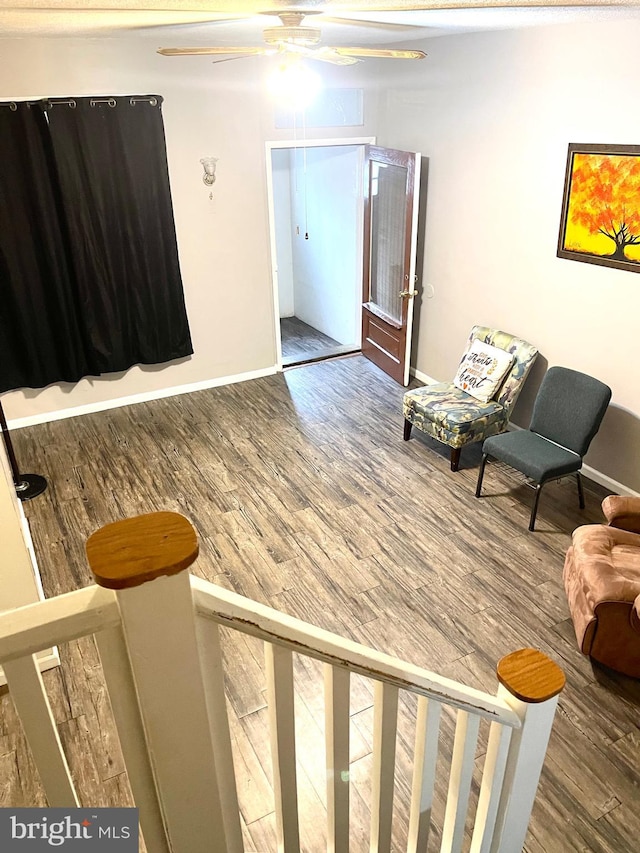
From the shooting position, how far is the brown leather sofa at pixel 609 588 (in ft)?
8.88

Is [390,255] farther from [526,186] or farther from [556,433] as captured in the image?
[556,433]

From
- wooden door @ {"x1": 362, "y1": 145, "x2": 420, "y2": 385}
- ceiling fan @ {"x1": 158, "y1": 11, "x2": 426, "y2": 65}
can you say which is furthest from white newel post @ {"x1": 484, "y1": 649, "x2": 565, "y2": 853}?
wooden door @ {"x1": 362, "y1": 145, "x2": 420, "y2": 385}

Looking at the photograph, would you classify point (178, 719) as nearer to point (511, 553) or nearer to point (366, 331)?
point (511, 553)

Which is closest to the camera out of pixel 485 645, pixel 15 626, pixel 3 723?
pixel 15 626

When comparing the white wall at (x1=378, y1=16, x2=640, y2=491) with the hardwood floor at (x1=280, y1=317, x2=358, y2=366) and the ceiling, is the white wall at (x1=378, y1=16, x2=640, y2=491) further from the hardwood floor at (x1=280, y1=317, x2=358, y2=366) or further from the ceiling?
the hardwood floor at (x1=280, y1=317, x2=358, y2=366)

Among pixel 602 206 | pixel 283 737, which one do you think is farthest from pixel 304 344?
pixel 283 737

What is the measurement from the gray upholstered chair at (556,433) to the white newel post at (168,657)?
10.3ft

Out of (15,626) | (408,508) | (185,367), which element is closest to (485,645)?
(408,508)

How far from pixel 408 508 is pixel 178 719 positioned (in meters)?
3.33

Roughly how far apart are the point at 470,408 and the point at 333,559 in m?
1.54

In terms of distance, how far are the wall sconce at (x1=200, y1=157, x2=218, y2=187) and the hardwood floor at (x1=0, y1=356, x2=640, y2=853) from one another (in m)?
1.82

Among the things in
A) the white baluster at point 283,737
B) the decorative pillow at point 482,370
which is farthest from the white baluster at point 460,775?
the decorative pillow at point 482,370

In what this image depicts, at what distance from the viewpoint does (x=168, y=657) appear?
837 millimetres

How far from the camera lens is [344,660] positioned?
104 cm
